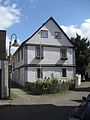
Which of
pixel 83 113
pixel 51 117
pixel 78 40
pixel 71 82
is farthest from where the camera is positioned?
pixel 78 40

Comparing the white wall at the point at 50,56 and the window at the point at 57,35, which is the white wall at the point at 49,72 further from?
the window at the point at 57,35

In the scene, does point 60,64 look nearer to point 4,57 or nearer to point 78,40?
point 78,40

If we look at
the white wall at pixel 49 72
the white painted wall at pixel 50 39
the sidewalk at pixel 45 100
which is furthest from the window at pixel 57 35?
the sidewalk at pixel 45 100

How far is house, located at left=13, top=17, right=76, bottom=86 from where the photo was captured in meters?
41.3

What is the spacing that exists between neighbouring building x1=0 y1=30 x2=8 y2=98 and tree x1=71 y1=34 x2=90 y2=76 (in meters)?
28.3

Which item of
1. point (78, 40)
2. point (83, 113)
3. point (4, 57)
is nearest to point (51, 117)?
point (83, 113)

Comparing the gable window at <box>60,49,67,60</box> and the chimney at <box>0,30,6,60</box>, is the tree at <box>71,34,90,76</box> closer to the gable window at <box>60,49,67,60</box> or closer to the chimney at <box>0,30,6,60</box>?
the gable window at <box>60,49,67,60</box>

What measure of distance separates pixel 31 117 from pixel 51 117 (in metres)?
0.98

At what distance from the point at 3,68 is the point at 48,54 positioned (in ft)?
55.9

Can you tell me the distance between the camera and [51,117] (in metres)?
15.9

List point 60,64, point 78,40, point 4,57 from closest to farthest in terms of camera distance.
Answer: point 4,57 → point 60,64 → point 78,40

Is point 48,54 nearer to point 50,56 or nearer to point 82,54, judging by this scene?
point 50,56

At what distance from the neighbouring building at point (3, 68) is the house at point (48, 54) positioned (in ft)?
48.5

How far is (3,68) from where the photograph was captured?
26.0 metres
